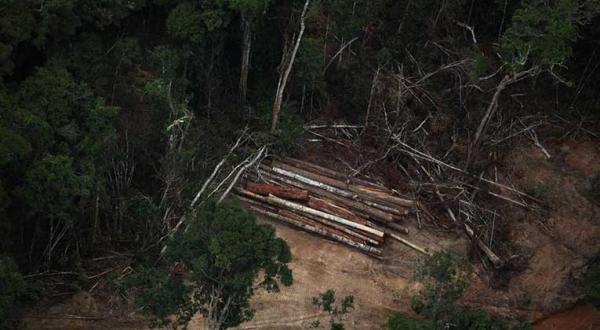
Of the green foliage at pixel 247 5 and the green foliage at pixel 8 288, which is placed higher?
the green foliage at pixel 247 5

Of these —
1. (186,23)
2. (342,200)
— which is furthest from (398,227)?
(186,23)

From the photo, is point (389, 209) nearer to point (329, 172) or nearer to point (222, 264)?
point (329, 172)

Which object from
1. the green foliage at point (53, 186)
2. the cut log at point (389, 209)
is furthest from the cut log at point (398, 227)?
the green foliage at point (53, 186)

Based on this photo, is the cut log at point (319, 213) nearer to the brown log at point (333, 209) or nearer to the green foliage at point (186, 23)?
the brown log at point (333, 209)

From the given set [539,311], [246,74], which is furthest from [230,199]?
[539,311]

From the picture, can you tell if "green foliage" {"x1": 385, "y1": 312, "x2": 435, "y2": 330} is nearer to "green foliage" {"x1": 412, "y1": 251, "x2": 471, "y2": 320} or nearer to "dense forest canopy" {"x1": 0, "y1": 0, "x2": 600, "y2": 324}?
"green foliage" {"x1": 412, "y1": 251, "x2": 471, "y2": 320}

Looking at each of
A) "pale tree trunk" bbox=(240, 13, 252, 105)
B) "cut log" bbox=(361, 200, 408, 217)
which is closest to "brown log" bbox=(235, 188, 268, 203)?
"cut log" bbox=(361, 200, 408, 217)
